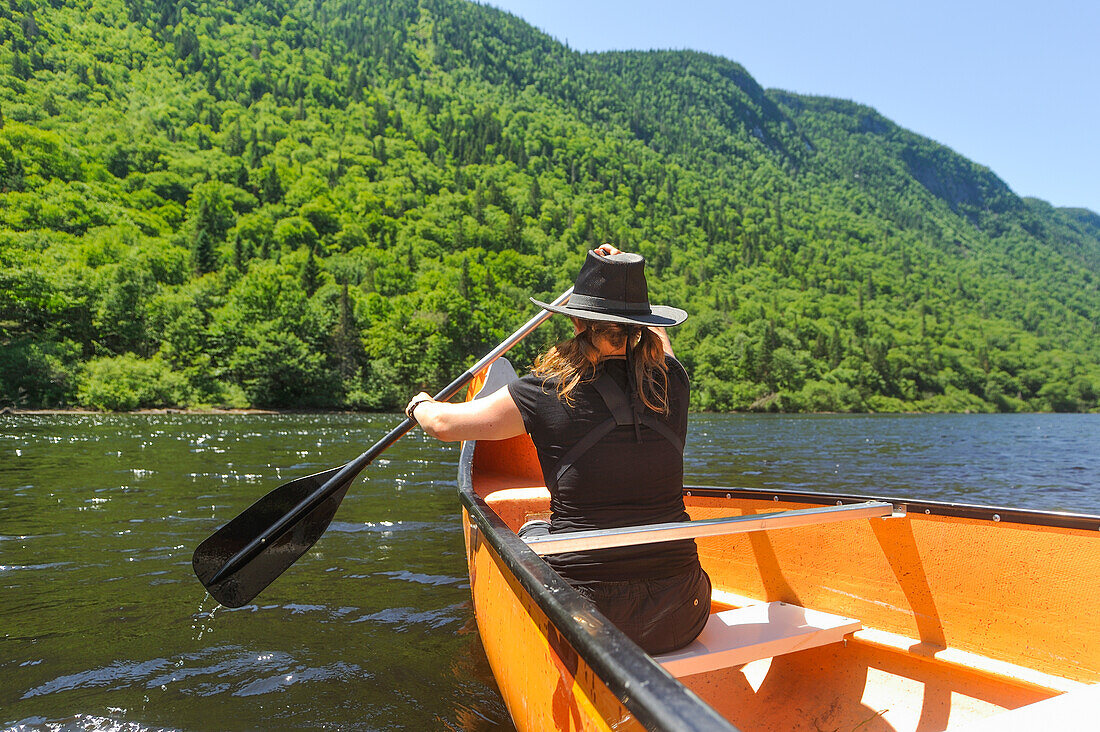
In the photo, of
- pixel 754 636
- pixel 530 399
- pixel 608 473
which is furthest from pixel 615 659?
pixel 754 636

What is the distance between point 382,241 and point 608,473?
8926 centimetres

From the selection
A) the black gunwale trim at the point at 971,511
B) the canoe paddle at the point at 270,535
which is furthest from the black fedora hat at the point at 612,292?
the canoe paddle at the point at 270,535

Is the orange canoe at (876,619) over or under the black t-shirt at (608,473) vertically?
under

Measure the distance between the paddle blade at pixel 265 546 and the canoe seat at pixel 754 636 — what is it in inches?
99.0

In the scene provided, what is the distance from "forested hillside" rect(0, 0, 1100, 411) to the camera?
52219 mm

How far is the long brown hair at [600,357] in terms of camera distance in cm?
262

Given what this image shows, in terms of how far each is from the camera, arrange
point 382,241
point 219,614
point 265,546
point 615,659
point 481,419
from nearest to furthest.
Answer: point 615,659 < point 481,419 < point 265,546 < point 219,614 < point 382,241

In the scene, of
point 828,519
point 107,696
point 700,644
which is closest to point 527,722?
point 700,644

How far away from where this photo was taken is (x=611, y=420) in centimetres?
259

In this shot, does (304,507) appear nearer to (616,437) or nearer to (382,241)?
(616,437)

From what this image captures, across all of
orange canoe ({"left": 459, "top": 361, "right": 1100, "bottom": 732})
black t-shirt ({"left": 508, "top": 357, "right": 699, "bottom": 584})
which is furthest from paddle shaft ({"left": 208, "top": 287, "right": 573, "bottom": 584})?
black t-shirt ({"left": 508, "top": 357, "right": 699, "bottom": 584})

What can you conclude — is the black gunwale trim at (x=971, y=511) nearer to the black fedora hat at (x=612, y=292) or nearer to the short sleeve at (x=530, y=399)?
the black fedora hat at (x=612, y=292)

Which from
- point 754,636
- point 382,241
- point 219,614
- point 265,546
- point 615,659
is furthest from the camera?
point 382,241

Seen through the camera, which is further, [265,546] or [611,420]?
[265,546]
